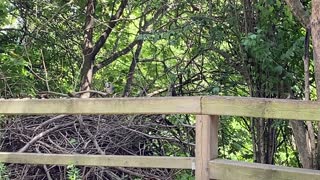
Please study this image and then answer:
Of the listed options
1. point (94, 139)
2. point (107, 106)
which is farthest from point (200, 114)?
point (94, 139)

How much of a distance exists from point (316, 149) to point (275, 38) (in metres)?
1.09

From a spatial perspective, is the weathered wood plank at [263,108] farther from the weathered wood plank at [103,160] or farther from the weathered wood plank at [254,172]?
the weathered wood plank at [103,160]

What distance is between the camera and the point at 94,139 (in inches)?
160

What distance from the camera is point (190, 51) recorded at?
526cm

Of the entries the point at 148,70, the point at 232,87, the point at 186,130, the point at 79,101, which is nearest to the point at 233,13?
the point at 232,87

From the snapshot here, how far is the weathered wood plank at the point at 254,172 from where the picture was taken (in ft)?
7.90

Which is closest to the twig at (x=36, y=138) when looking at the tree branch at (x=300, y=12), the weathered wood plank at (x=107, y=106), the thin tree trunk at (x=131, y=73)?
the weathered wood plank at (x=107, y=106)

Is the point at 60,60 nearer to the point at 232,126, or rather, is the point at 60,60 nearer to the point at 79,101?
the point at 232,126

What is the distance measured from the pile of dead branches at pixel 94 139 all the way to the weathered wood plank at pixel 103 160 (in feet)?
1.65

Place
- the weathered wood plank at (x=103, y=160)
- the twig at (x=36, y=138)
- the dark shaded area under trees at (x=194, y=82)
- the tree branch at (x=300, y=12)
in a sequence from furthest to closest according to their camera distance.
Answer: the twig at (x=36, y=138), the dark shaded area under trees at (x=194, y=82), the tree branch at (x=300, y=12), the weathered wood plank at (x=103, y=160)

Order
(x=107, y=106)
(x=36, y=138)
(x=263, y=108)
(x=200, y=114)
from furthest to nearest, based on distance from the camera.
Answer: (x=36, y=138)
(x=107, y=106)
(x=200, y=114)
(x=263, y=108)

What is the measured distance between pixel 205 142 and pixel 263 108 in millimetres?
431

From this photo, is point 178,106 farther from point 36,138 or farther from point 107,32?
point 107,32

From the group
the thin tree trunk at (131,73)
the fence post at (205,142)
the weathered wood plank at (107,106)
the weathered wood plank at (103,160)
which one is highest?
the thin tree trunk at (131,73)
